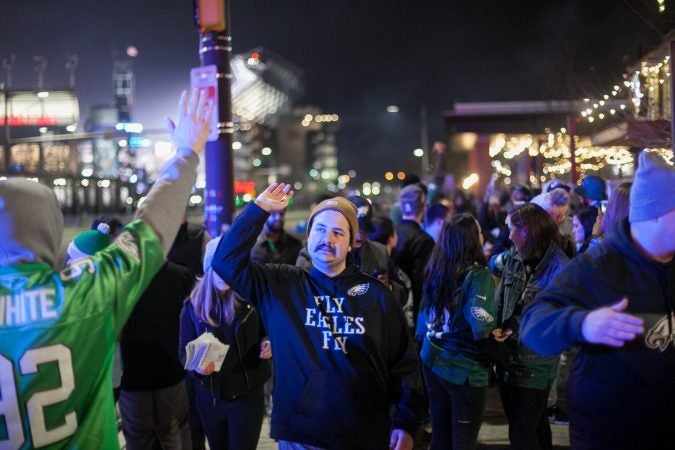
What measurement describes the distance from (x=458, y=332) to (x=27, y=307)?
3.31 metres

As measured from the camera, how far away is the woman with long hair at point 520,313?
15.5 feet

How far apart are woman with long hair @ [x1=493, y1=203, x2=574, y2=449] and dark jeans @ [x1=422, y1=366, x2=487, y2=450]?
0.27m

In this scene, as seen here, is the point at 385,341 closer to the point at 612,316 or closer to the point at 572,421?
the point at 572,421

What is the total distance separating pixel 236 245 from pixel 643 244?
2.05 metres

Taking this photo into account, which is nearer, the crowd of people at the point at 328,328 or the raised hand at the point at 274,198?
the crowd of people at the point at 328,328

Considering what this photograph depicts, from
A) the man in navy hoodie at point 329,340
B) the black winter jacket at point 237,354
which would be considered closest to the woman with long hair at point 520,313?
the man in navy hoodie at point 329,340

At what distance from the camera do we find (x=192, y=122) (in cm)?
247

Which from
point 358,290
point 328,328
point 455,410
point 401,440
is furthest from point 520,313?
point 328,328

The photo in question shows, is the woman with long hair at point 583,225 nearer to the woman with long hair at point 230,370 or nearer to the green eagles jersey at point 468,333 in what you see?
the green eagles jersey at point 468,333

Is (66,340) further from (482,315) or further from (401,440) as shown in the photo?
(482,315)

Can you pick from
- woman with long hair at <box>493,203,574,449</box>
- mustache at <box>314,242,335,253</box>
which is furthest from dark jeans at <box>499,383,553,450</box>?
mustache at <box>314,242,335,253</box>

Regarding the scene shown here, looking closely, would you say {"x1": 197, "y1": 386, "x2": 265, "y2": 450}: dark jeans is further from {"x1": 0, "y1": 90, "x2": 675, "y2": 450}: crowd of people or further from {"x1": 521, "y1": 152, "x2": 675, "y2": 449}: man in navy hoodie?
{"x1": 521, "y1": 152, "x2": 675, "y2": 449}: man in navy hoodie

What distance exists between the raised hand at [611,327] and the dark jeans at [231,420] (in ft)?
9.41

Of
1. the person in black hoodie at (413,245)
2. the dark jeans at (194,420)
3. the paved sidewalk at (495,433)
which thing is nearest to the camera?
the dark jeans at (194,420)
